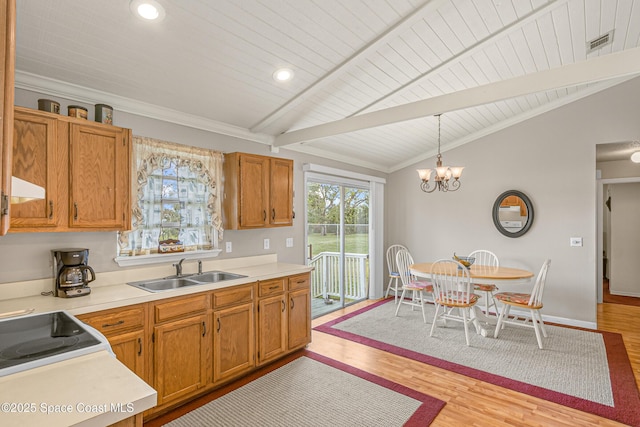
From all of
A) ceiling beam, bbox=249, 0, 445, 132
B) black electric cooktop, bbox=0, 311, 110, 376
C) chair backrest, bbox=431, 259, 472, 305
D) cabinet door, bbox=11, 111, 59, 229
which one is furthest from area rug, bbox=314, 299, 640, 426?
cabinet door, bbox=11, 111, 59, 229

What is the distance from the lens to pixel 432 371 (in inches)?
126

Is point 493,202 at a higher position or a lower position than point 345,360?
higher

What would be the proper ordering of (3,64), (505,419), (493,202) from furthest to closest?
1. (493,202)
2. (505,419)
3. (3,64)

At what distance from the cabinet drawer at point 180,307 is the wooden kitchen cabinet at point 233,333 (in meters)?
0.11

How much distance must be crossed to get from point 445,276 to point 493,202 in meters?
1.93

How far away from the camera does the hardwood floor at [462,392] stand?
7.96 feet

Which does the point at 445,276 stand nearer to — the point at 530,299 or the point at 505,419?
the point at 530,299

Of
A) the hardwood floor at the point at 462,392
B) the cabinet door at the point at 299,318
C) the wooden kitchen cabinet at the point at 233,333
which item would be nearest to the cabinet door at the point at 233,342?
the wooden kitchen cabinet at the point at 233,333

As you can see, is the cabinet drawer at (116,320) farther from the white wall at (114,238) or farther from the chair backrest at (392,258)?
the chair backrest at (392,258)

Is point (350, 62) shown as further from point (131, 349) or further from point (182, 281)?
point (131, 349)

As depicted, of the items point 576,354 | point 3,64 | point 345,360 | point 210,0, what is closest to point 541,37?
point 210,0

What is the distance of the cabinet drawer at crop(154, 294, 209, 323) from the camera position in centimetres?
242

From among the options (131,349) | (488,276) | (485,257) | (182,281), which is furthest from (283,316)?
(485,257)

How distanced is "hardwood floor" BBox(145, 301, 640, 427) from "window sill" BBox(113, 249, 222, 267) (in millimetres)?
1227
